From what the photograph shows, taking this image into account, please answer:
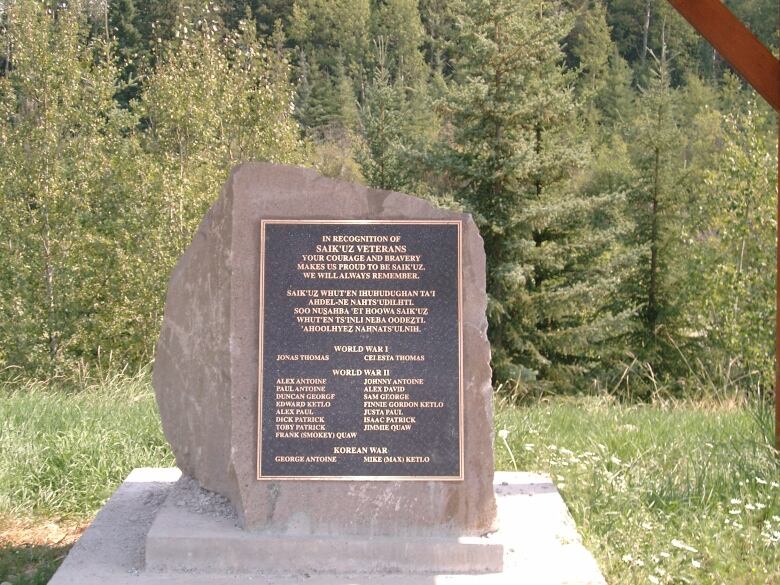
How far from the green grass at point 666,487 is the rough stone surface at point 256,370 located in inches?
31.3

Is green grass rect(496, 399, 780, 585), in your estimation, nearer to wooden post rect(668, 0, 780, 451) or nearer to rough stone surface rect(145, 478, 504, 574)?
wooden post rect(668, 0, 780, 451)

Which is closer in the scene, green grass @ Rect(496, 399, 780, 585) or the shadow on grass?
green grass @ Rect(496, 399, 780, 585)

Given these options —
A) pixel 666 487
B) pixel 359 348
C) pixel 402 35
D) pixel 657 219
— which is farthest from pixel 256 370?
pixel 402 35

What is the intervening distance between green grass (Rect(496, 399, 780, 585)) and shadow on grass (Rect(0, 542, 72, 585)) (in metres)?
2.52

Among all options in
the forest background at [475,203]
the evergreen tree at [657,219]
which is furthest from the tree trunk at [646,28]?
the evergreen tree at [657,219]

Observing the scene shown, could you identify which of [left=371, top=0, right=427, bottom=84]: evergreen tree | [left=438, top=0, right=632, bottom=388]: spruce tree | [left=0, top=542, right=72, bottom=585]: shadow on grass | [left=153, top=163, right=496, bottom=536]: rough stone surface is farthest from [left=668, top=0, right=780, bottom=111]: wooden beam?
[left=371, top=0, right=427, bottom=84]: evergreen tree

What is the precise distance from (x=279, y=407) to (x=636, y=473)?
2134 mm

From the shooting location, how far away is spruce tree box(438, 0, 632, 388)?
16.4m

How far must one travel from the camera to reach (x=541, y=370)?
17938 millimetres

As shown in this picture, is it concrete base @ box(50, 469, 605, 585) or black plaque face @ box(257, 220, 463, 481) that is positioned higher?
black plaque face @ box(257, 220, 463, 481)

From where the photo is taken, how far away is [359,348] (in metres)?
4.03

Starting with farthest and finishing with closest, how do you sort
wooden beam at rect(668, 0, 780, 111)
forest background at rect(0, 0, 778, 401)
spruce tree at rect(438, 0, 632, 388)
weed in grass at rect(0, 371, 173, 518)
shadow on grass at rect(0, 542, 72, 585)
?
forest background at rect(0, 0, 778, 401)
spruce tree at rect(438, 0, 632, 388)
weed in grass at rect(0, 371, 173, 518)
wooden beam at rect(668, 0, 780, 111)
shadow on grass at rect(0, 542, 72, 585)

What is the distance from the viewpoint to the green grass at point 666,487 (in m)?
4.07

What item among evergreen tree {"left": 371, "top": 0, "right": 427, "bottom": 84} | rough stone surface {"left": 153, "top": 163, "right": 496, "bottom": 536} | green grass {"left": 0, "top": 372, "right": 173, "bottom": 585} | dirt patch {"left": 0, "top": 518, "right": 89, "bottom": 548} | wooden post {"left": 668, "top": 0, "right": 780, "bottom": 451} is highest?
evergreen tree {"left": 371, "top": 0, "right": 427, "bottom": 84}
